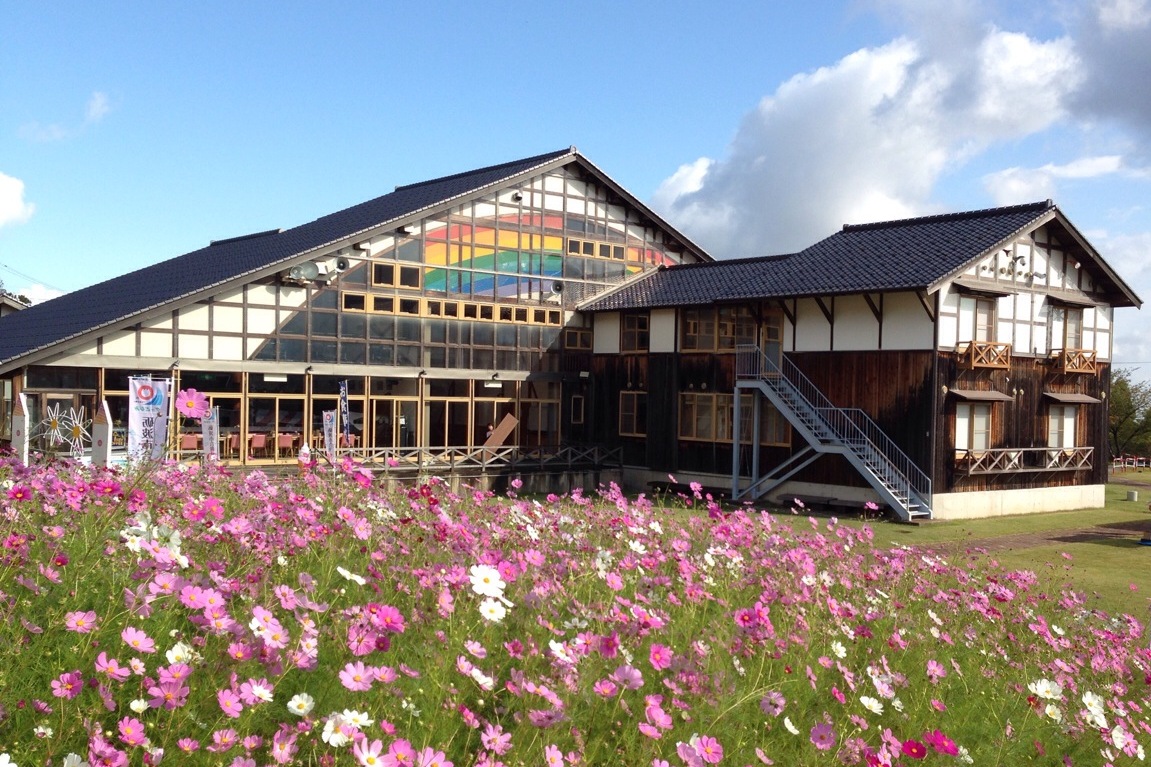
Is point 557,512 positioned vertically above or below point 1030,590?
above

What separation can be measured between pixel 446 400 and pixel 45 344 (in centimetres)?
844

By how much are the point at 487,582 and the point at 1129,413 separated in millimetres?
48226

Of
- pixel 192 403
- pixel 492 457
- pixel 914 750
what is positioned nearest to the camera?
pixel 914 750

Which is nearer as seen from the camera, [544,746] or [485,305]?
[544,746]

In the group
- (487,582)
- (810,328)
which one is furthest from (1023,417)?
(487,582)

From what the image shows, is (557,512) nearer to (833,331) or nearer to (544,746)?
(544,746)

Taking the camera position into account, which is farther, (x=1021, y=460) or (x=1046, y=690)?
(x=1021, y=460)

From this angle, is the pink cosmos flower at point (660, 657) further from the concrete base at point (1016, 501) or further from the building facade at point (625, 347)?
the concrete base at point (1016, 501)

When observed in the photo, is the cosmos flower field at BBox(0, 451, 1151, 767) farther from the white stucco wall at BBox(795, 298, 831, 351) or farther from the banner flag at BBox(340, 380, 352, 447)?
the white stucco wall at BBox(795, 298, 831, 351)

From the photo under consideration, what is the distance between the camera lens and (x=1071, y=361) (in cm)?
2330

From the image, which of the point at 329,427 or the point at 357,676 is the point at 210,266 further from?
the point at 357,676

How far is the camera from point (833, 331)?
21.7 metres

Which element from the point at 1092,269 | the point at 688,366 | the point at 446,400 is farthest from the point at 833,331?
the point at 446,400

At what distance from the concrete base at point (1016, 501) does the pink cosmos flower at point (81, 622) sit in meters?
18.9
